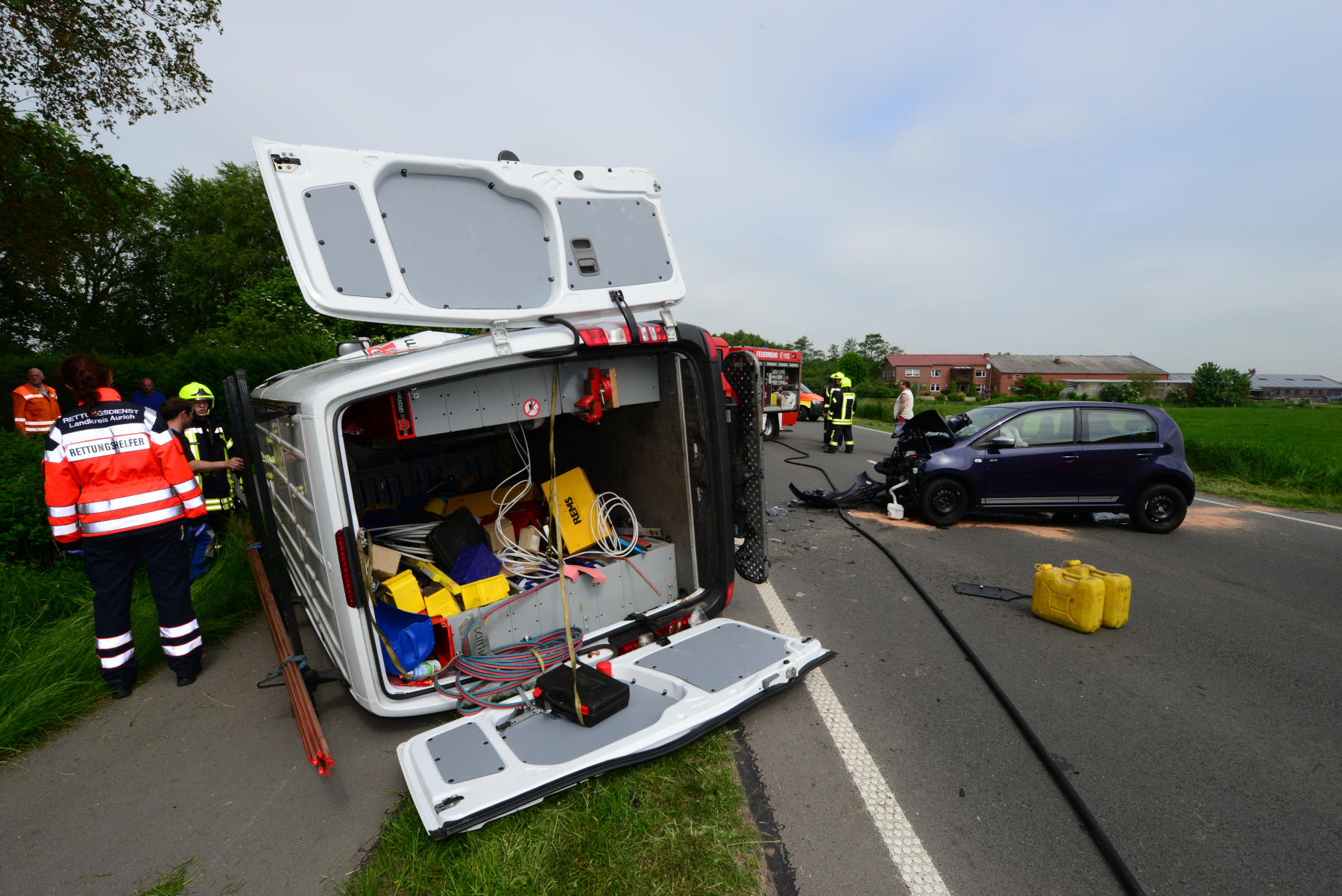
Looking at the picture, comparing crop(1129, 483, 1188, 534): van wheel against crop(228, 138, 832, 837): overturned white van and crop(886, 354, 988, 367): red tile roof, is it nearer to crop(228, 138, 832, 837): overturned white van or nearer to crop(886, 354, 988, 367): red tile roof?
crop(228, 138, 832, 837): overturned white van

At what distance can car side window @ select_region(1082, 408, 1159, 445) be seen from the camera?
21.9 feet

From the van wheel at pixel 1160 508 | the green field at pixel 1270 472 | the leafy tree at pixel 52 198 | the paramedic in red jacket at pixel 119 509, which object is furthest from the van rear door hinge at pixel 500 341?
the green field at pixel 1270 472

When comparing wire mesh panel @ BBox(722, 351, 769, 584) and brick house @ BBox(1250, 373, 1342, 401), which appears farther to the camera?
brick house @ BBox(1250, 373, 1342, 401)

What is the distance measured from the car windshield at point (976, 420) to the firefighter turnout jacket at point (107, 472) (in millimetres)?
7539

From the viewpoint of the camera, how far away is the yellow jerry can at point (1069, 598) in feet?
13.1

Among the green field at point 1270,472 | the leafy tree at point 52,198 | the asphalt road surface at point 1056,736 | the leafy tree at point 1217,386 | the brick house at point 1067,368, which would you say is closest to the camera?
the asphalt road surface at point 1056,736

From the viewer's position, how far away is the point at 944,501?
22.8 feet

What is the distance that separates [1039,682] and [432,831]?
333 centimetres

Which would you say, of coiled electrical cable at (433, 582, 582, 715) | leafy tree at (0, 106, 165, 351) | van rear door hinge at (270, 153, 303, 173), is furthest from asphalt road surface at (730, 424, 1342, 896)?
leafy tree at (0, 106, 165, 351)

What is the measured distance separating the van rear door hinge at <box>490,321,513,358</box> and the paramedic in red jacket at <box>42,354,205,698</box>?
97.4 inches

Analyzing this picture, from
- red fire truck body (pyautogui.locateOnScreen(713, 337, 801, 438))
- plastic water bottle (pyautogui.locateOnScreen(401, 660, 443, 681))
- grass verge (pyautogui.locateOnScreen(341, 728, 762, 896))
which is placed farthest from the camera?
red fire truck body (pyautogui.locateOnScreen(713, 337, 801, 438))

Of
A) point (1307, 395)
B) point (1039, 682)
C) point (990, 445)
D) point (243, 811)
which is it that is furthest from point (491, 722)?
point (1307, 395)

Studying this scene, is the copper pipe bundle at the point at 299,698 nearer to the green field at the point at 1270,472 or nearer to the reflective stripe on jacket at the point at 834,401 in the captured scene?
the reflective stripe on jacket at the point at 834,401

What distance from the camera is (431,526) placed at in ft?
13.8
